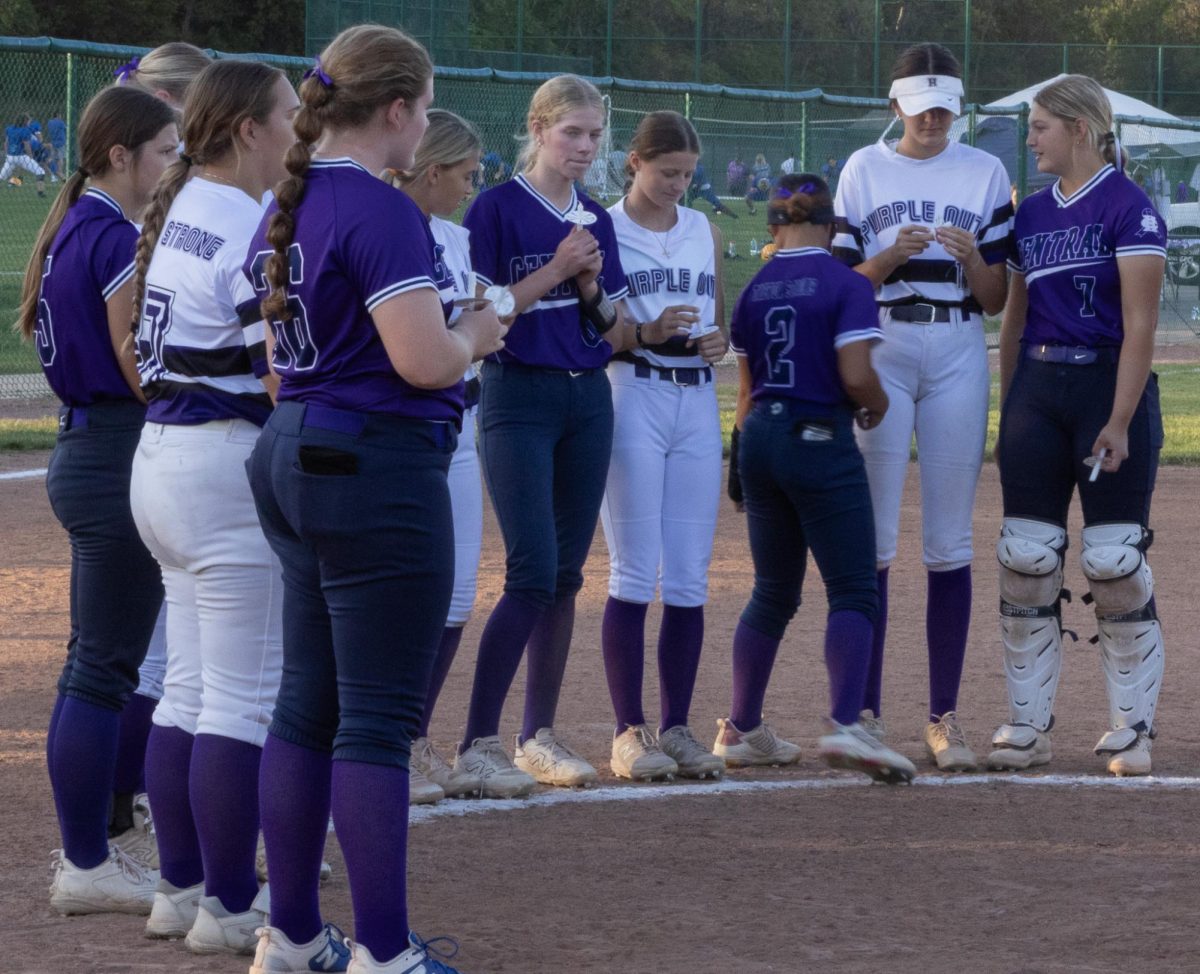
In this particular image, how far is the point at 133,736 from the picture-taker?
432 centimetres

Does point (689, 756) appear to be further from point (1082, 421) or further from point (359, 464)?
point (359, 464)

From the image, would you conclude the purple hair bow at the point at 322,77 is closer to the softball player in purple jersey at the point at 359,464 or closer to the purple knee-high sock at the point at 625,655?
the softball player in purple jersey at the point at 359,464

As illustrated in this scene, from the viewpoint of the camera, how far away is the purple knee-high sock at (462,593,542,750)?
4.80m

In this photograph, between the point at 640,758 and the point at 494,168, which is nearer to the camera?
the point at 640,758

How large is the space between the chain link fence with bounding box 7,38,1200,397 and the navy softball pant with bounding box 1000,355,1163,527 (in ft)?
20.5

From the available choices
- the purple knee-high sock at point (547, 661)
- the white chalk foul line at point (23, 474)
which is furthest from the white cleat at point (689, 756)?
the white chalk foul line at point (23, 474)

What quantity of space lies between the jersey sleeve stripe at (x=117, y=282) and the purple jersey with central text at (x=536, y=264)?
126 cm

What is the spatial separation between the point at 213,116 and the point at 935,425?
2.56 metres

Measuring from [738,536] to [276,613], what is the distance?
5831 mm

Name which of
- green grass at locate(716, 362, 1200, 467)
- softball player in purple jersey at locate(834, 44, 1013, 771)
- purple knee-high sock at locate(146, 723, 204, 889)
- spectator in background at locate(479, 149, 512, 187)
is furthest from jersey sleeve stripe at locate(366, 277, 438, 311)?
spectator in background at locate(479, 149, 512, 187)

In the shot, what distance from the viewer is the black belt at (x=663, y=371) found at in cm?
510

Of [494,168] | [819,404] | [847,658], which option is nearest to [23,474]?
[494,168]

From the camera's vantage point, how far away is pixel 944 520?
5266 mm

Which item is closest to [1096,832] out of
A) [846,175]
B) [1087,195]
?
[1087,195]
